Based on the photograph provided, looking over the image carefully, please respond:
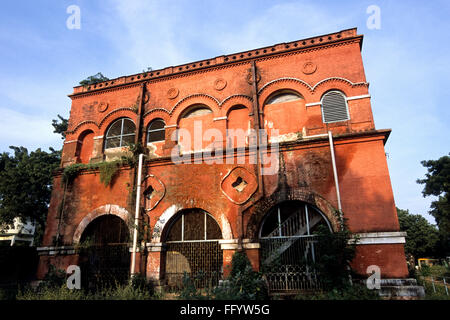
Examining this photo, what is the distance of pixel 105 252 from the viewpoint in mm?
10797

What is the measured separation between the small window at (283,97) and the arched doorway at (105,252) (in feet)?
22.7

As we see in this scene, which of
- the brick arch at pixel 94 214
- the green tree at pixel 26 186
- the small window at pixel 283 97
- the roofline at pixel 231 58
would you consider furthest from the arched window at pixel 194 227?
the green tree at pixel 26 186

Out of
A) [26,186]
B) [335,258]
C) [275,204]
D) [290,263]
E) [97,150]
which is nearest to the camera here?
[335,258]

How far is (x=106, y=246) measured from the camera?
35.5 feet

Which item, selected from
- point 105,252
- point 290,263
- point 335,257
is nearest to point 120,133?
point 105,252

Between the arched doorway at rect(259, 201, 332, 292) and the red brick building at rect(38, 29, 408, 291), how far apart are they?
35mm

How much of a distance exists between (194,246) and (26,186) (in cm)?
1220

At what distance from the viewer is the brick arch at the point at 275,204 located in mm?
8633

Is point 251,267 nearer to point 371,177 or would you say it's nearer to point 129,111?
point 371,177

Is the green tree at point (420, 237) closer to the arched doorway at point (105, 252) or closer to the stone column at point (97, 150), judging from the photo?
the arched doorway at point (105, 252)

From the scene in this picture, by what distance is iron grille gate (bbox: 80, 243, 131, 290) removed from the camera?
10383 millimetres

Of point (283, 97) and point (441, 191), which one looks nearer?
point (283, 97)

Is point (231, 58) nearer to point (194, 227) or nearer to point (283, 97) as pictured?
point (283, 97)
